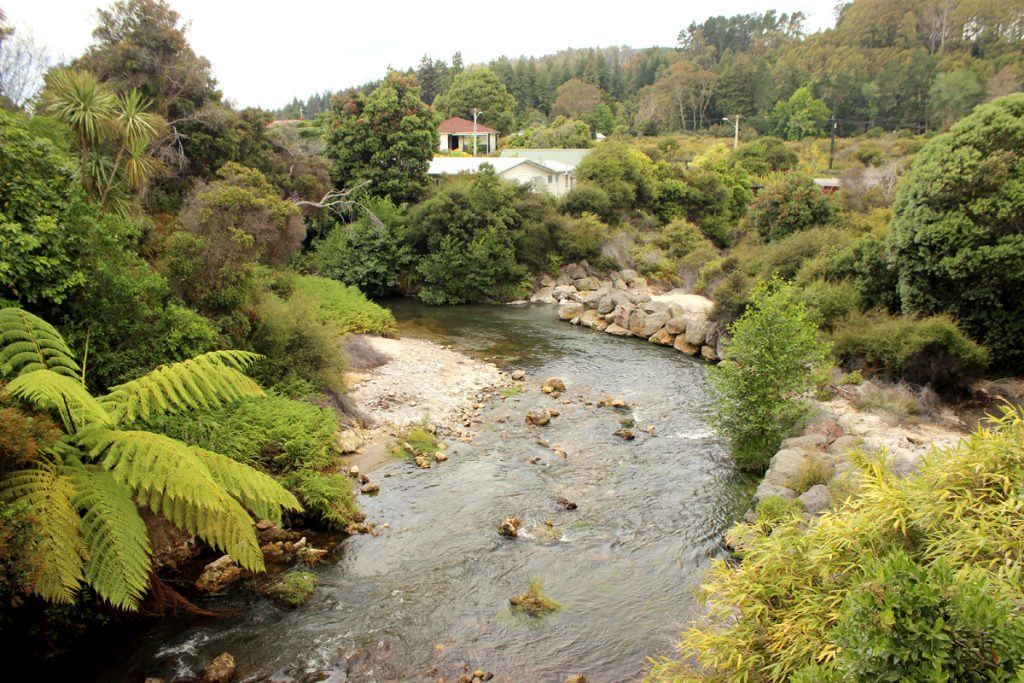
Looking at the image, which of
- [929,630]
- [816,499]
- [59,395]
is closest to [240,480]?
[59,395]

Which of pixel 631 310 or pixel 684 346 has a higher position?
pixel 631 310

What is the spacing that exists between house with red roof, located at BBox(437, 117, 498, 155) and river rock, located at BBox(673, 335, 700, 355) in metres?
43.4

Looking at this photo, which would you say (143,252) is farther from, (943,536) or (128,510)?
(943,536)

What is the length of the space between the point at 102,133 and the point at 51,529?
1011 cm

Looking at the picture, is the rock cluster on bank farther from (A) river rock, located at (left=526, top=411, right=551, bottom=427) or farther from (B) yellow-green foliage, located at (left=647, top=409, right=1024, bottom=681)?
(B) yellow-green foliage, located at (left=647, top=409, right=1024, bottom=681)

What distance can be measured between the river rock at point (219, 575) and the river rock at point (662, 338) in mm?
17659

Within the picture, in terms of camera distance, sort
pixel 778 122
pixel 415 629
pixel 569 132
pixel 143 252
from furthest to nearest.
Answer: pixel 778 122, pixel 569 132, pixel 143 252, pixel 415 629

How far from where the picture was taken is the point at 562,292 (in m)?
32.5

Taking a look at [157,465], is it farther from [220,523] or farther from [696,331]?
[696,331]

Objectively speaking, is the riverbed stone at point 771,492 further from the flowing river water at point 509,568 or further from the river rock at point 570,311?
the river rock at point 570,311

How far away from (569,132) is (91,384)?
53424mm

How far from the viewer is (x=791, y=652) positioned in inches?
162

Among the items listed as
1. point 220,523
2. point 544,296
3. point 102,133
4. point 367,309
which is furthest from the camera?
point 544,296

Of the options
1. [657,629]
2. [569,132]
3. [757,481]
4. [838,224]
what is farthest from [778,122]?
[657,629]
